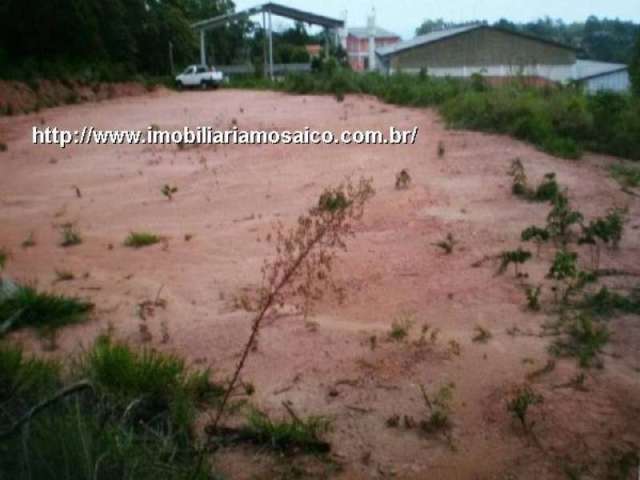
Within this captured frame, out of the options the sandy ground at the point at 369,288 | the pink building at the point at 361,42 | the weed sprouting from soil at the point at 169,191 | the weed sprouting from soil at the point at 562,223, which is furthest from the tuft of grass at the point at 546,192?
the pink building at the point at 361,42

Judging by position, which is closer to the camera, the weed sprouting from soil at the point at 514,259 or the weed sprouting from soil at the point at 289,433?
the weed sprouting from soil at the point at 289,433

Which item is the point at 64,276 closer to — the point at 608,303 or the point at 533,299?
the point at 533,299

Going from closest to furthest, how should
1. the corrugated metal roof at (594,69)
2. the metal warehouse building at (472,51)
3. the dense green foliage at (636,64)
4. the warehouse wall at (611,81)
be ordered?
1. the dense green foliage at (636,64)
2. the warehouse wall at (611,81)
3. the corrugated metal roof at (594,69)
4. the metal warehouse building at (472,51)

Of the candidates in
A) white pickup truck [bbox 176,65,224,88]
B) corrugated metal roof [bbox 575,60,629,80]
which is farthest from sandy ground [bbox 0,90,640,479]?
white pickup truck [bbox 176,65,224,88]

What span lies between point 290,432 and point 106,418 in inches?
31.8

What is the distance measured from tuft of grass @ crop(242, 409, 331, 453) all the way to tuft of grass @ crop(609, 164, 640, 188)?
518cm

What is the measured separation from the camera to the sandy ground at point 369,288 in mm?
2553

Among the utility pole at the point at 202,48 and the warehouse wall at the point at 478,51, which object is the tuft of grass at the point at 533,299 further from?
the utility pole at the point at 202,48

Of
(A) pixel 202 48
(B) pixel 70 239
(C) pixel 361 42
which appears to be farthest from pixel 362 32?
(B) pixel 70 239

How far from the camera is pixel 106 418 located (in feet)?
6.71

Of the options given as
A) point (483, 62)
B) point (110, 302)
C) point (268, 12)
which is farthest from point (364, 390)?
point (268, 12)

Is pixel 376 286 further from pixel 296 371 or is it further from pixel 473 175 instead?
pixel 473 175

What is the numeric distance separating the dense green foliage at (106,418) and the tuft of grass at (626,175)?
5397mm

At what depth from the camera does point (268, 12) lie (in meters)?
31.3
